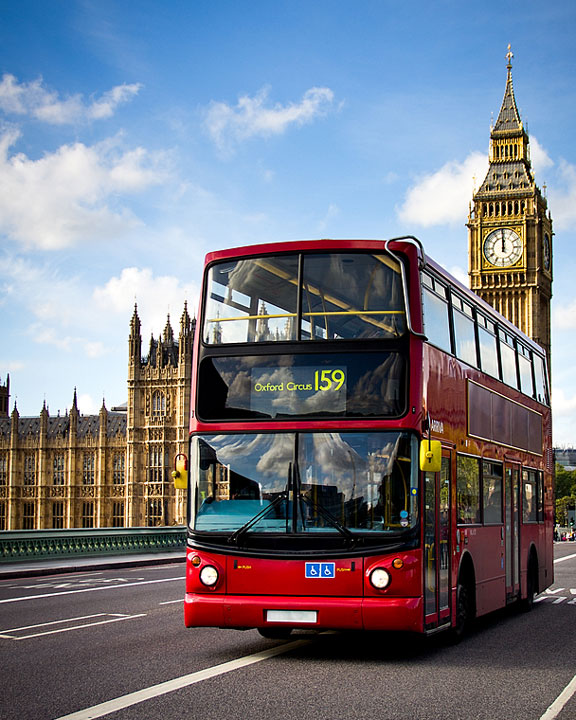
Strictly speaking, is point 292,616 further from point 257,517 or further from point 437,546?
point 437,546

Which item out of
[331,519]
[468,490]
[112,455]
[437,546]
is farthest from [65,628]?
[112,455]

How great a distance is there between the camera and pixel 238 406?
912 cm

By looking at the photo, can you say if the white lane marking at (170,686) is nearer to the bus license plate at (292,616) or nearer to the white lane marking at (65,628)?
the bus license plate at (292,616)

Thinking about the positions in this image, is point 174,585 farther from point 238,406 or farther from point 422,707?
point 422,707

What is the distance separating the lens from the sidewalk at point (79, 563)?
71.5 ft

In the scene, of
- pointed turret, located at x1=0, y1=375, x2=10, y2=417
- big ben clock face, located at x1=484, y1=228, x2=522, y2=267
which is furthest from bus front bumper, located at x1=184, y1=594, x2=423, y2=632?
pointed turret, located at x1=0, y1=375, x2=10, y2=417

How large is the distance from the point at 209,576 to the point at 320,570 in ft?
3.48

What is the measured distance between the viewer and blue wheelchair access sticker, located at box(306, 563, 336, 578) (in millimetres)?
8594

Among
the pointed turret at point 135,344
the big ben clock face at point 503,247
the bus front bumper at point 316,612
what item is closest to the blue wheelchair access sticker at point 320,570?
the bus front bumper at point 316,612

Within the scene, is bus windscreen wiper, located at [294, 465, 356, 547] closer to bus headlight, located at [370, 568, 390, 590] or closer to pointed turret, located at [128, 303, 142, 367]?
bus headlight, located at [370, 568, 390, 590]

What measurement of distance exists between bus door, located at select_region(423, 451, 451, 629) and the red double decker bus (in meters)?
0.02

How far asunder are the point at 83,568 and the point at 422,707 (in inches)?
717

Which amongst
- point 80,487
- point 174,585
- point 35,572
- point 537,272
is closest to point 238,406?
point 174,585

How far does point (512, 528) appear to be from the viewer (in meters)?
13.2
